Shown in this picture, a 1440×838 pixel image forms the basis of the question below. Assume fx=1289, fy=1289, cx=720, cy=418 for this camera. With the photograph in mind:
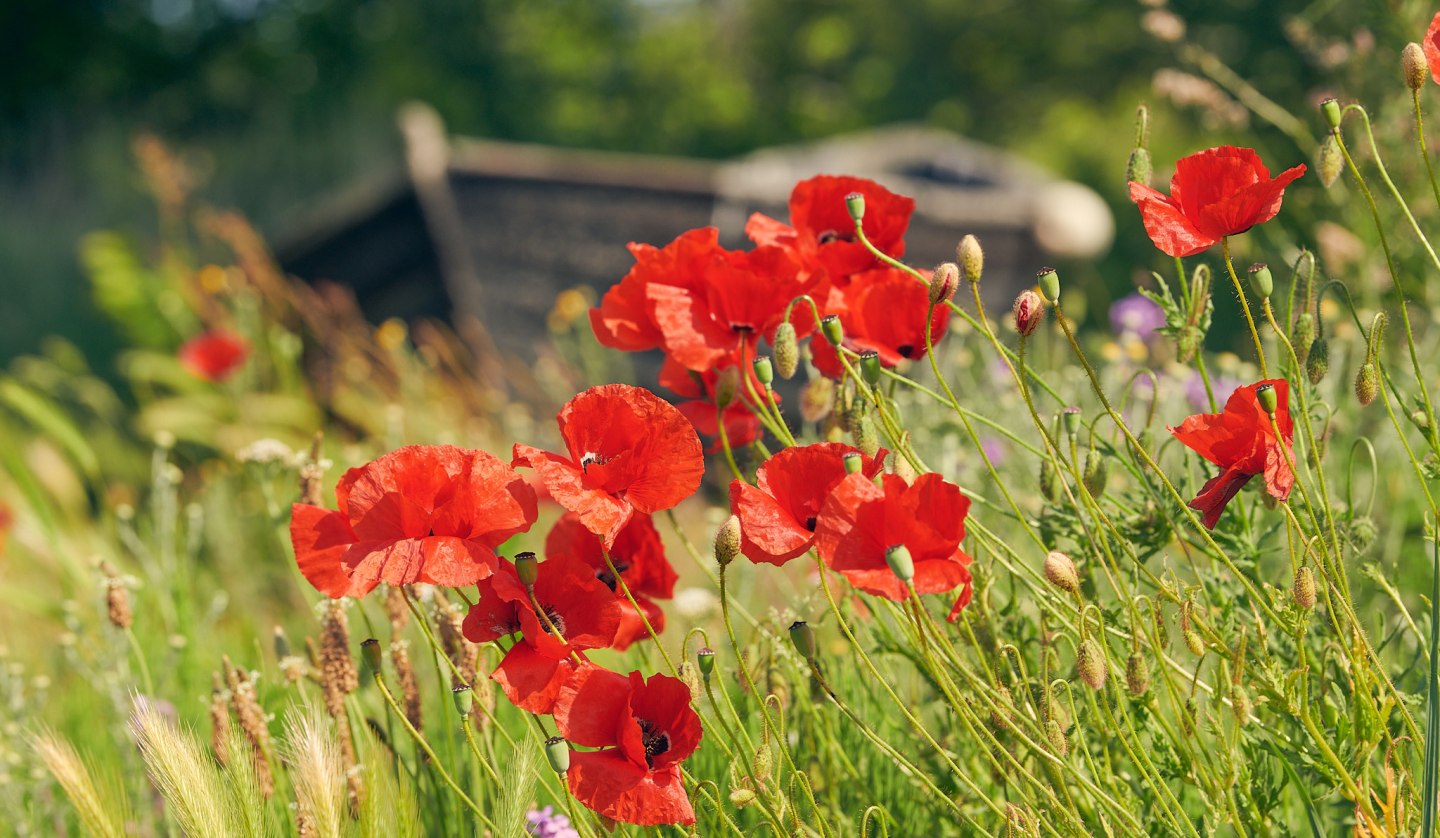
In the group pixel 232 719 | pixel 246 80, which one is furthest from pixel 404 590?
pixel 246 80

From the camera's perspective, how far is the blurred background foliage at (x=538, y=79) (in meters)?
10.5

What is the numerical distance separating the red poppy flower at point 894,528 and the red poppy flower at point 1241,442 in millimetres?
222

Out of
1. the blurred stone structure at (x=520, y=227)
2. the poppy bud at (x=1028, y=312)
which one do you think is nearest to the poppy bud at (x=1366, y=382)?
the poppy bud at (x=1028, y=312)

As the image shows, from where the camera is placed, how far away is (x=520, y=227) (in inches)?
214

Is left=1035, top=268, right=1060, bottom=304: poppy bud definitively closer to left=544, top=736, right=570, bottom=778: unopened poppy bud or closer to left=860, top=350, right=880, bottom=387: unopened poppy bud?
left=860, top=350, right=880, bottom=387: unopened poppy bud

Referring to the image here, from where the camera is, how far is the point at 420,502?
1.02m

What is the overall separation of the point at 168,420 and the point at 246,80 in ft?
29.8

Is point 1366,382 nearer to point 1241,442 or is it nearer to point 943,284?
point 1241,442

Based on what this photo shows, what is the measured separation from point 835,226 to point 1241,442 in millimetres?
476

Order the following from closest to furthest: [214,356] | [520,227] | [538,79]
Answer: [214,356]
[520,227]
[538,79]

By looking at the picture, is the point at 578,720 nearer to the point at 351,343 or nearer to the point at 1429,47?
the point at 1429,47

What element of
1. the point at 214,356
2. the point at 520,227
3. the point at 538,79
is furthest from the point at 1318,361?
the point at 538,79

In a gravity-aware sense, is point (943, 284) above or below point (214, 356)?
below

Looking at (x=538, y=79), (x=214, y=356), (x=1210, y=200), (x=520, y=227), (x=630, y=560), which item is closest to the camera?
(x=1210, y=200)
